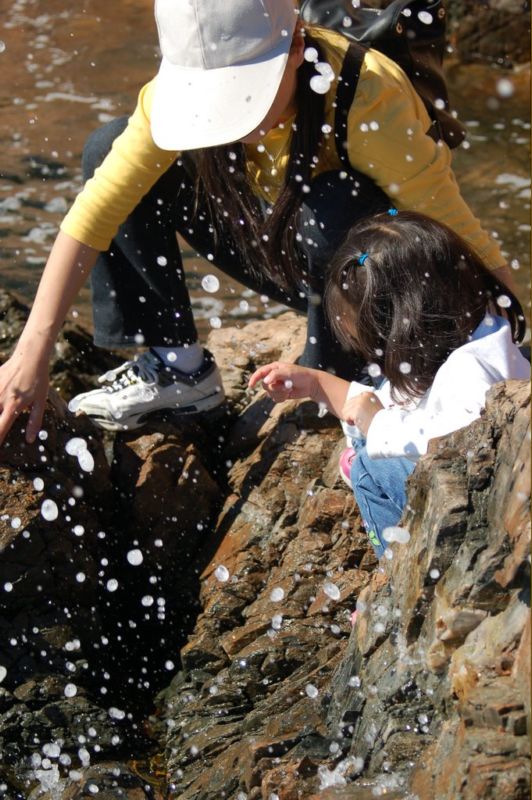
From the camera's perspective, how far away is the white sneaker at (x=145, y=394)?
303 cm

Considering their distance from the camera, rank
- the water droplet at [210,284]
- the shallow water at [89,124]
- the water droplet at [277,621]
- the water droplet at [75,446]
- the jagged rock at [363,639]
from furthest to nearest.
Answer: the shallow water at [89,124] < the water droplet at [210,284] < the water droplet at [75,446] < the water droplet at [277,621] < the jagged rock at [363,639]

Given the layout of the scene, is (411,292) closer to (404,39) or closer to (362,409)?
(362,409)

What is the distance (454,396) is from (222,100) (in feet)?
2.86

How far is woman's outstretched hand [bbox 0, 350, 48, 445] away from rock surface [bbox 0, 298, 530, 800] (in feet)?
0.31

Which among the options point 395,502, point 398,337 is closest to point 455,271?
point 398,337

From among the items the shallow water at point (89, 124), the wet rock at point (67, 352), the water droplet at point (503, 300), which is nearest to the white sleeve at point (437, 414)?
the water droplet at point (503, 300)

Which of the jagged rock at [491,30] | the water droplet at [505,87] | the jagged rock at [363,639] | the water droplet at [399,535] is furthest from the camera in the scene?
the jagged rock at [491,30]

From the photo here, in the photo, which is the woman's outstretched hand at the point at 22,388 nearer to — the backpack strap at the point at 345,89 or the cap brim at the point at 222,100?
the cap brim at the point at 222,100

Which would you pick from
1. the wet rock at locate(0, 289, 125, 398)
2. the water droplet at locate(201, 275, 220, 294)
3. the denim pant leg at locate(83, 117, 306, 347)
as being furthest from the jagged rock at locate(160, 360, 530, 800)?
the water droplet at locate(201, 275, 220, 294)

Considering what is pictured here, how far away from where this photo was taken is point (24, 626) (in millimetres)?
2596

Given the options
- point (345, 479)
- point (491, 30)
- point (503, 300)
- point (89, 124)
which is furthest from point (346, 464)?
point (491, 30)

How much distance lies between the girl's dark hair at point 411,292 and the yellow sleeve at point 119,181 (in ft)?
1.92

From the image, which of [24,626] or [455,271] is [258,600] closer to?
[24,626]

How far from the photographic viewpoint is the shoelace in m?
3.07
